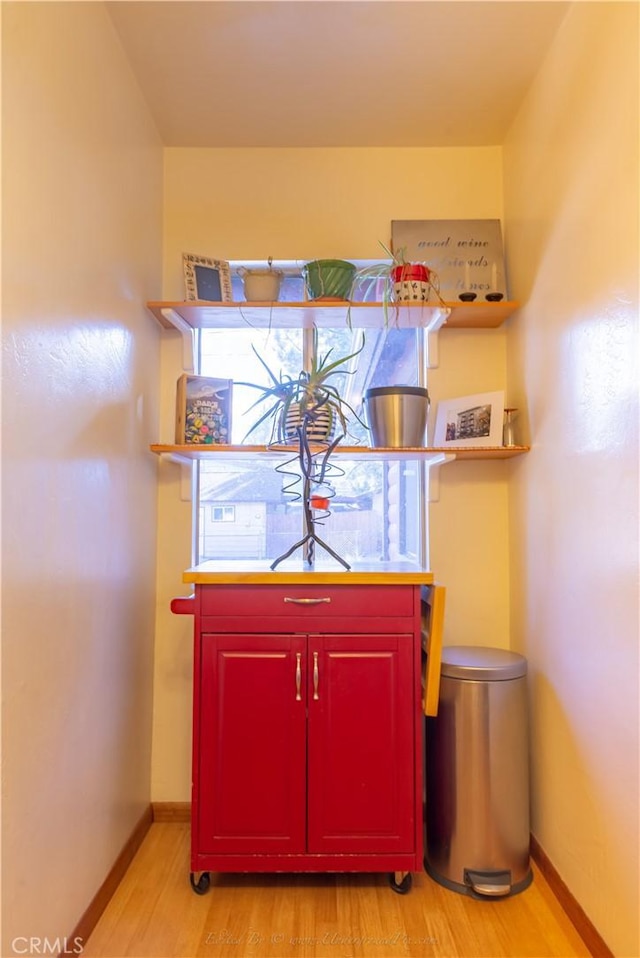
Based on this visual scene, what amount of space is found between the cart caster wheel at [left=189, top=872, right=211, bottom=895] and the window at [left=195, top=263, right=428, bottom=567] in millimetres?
1097

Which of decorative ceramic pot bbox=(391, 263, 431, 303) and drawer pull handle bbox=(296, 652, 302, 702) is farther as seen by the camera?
decorative ceramic pot bbox=(391, 263, 431, 303)

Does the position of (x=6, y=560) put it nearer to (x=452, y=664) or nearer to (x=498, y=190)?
(x=452, y=664)

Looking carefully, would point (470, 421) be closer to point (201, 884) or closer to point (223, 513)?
point (223, 513)

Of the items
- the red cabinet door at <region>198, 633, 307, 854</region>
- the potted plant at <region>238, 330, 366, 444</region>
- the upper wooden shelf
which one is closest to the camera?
the red cabinet door at <region>198, 633, 307, 854</region>

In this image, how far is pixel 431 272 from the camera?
2.14 m

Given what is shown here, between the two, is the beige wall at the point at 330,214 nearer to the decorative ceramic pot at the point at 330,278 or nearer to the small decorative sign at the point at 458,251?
the small decorative sign at the point at 458,251

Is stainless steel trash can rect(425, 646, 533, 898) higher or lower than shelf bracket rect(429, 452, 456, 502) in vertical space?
lower

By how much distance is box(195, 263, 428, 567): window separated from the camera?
92.3 inches

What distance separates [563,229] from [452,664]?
144 centimetres

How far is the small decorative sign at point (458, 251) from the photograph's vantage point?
2.19 meters

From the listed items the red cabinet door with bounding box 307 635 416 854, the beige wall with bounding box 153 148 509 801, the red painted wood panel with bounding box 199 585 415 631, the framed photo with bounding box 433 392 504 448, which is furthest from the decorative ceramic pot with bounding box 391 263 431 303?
the red cabinet door with bounding box 307 635 416 854

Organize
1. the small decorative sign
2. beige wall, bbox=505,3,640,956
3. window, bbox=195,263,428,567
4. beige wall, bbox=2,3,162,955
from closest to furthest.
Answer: beige wall, bbox=2,3,162,955, beige wall, bbox=505,3,640,956, the small decorative sign, window, bbox=195,263,428,567

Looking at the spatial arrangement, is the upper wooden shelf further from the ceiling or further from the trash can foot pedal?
the trash can foot pedal

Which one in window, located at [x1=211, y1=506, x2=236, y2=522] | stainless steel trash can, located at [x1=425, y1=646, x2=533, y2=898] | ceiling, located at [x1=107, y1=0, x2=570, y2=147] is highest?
ceiling, located at [x1=107, y1=0, x2=570, y2=147]
